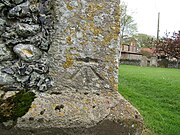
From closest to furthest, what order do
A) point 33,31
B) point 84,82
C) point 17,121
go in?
point 17,121 < point 33,31 < point 84,82

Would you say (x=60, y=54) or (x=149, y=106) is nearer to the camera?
(x=60, y=54)

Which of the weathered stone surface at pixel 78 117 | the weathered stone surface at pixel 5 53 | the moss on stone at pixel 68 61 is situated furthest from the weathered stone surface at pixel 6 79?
the moss on stone at pixel 68 61

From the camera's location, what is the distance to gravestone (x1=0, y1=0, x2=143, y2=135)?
5.32 feet

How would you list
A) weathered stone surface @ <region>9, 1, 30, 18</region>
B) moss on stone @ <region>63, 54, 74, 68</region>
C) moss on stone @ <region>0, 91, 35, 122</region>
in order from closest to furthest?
1. moss on stone @ <region>0, 91, 35, 122</region>
2. weathered stone surface @ <region>9, 1, 30, 18</region>
3. moss on stone @ <region>63, 54, 74, 68</region>

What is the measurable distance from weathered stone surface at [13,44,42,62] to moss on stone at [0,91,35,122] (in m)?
0.24

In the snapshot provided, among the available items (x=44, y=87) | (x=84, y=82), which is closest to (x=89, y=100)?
(x=84, y=82)

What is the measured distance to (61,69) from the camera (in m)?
1.88

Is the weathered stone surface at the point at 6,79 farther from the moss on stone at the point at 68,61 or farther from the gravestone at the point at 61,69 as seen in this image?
the moss on stone at the point at 68,61

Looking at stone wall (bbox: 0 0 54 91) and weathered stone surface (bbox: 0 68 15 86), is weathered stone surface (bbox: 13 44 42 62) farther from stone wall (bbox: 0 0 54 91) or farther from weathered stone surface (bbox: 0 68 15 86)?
weathered stone surface (bbox: 0 68 15 86)

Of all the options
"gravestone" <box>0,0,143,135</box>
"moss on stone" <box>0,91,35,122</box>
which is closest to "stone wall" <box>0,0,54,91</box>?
"gravestone" <box>0,0,143,135</box>

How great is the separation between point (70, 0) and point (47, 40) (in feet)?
1.12

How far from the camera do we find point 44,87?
1839 mm

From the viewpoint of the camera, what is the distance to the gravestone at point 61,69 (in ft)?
5.32

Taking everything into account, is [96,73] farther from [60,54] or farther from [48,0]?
[48,0]
